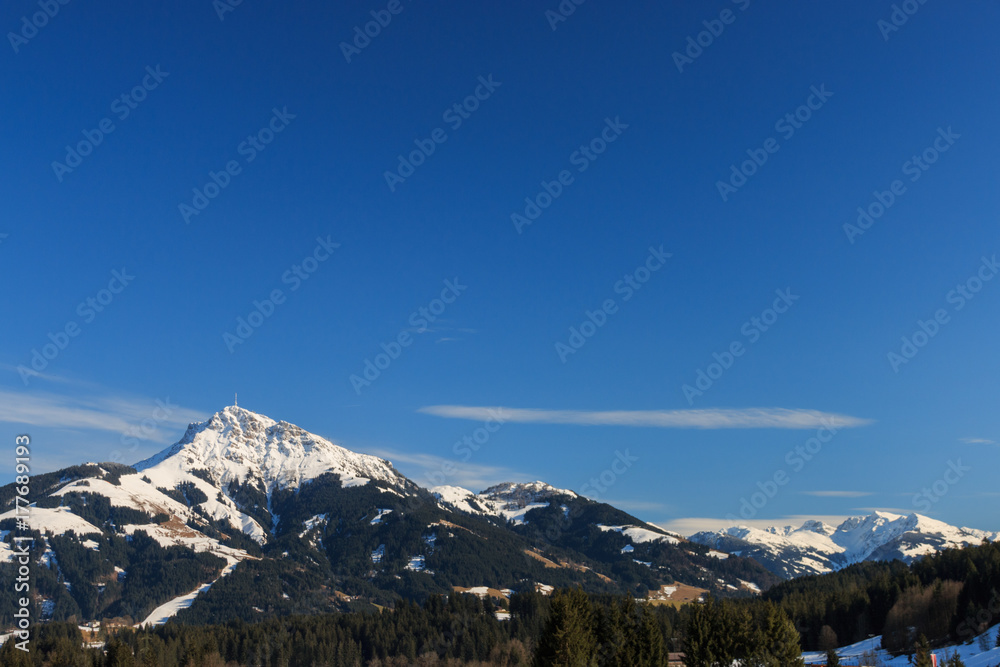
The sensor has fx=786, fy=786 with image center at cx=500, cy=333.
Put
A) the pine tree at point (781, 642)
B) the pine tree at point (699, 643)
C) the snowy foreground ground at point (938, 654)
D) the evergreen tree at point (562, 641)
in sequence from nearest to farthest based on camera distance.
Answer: the evergreen tree at point (562, 641)
the pine tree at point (699, 643)
the pine tree at point (781, 642)
the snowy foreground ground at point (938, 654)

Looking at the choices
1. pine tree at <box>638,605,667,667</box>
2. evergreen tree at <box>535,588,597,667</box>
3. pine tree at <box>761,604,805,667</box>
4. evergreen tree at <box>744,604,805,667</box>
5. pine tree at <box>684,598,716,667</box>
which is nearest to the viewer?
evergreen tree at <box>535,588,597,667</box>

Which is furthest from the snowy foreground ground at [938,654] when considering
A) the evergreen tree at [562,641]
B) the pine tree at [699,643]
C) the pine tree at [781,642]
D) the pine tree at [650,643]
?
the evergreen tree at [562,641]

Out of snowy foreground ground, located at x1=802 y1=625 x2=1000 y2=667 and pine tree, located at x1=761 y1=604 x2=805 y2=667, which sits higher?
pine tree, located at x1=761 y1=604 x2=805 y2=667

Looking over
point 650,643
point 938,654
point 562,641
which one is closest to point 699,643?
point 650,643

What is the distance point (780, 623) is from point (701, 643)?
13.2 m

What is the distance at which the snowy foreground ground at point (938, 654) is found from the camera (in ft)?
437

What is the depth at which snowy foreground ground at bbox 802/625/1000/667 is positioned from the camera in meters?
133

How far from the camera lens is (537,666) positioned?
8519 cm

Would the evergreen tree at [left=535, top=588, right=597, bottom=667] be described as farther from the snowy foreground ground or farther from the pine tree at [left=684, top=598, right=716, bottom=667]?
the snowy foreground ground

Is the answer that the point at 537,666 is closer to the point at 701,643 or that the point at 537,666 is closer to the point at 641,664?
the point at 641,664

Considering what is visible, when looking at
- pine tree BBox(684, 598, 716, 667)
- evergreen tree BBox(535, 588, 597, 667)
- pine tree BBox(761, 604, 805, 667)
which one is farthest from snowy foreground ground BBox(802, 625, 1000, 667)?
evergreen tree BBox(535, 588, 597, 667)

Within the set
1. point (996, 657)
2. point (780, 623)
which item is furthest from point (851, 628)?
point (780, 623)

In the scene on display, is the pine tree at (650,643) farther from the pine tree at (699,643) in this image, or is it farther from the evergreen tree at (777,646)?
the evergreen tree at (777,646)

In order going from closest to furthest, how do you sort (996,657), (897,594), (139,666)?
1. (996,657)
2. (139,666)
3. (897,594)
